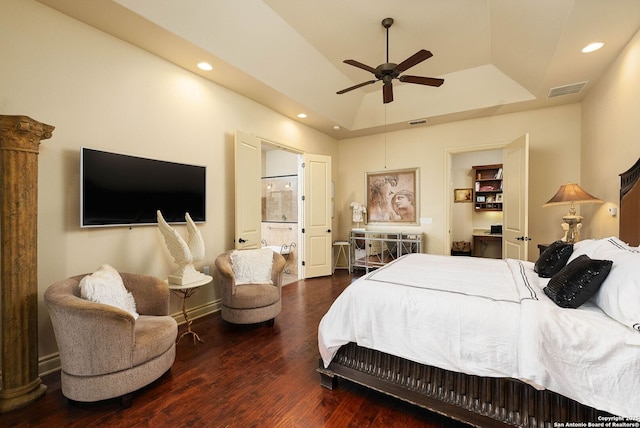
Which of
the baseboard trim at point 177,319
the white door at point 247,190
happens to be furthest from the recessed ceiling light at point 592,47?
the baseboard trim at point 177,319

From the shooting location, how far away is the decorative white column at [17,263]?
1812 millimetres

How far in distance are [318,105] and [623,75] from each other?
354 cm

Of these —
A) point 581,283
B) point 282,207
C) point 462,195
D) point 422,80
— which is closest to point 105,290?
point 581,283

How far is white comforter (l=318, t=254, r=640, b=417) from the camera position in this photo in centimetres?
128

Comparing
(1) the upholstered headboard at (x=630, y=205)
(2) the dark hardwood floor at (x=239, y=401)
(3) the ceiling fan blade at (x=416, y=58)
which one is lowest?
(2) the dark hardwood floor at (x=239, y=401)

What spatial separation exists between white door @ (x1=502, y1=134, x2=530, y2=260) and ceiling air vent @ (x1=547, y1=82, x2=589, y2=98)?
0.66 meters

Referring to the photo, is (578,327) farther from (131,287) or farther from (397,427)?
(131,287)

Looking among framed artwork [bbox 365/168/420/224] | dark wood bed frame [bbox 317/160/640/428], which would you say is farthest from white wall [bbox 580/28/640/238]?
dark wood bed frame [bbox 317/160/640/428]

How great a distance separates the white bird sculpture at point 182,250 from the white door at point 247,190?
2.81ft

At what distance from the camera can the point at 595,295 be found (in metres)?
1.61

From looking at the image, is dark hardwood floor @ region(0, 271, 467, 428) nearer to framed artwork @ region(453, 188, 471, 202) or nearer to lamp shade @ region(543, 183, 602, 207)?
lamp shade @ region(543, 183, 602, 207)

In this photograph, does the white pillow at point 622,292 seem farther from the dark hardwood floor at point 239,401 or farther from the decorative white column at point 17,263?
the decorative white column at point 17,263

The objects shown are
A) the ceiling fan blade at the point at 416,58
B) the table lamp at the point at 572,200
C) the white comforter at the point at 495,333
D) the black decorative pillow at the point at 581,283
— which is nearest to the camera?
the white comforter at the point at 495,333

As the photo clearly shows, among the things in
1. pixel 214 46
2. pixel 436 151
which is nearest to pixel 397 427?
pixel 214 46
